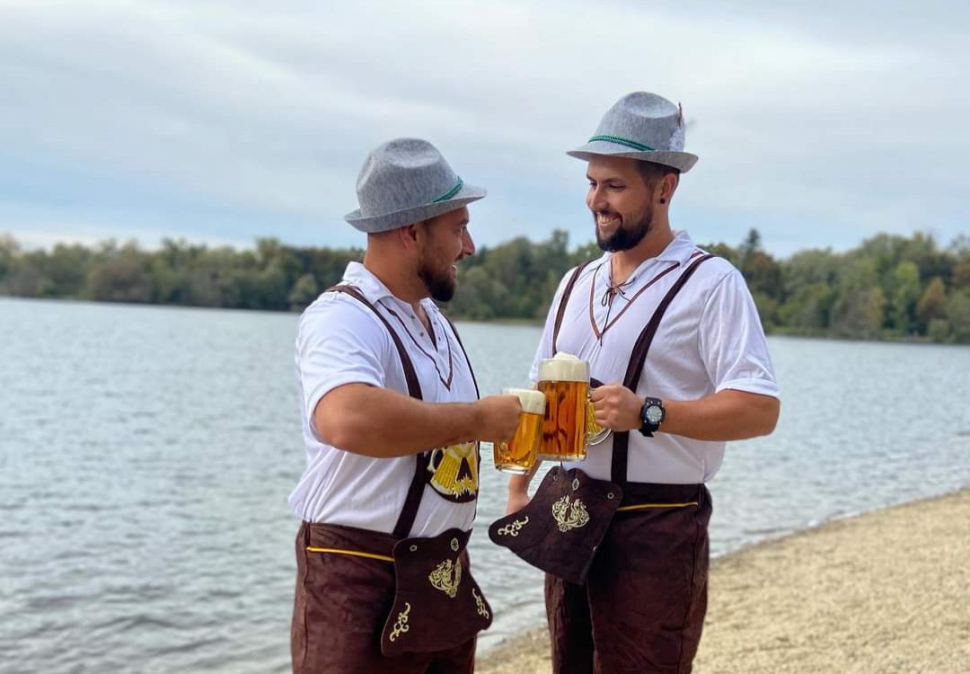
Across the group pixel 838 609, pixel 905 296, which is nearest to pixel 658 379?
pixel 838 609

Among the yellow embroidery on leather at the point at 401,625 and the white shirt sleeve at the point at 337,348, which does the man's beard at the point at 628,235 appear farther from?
Answer: the yellow embroidery on leather at the point at 401,625

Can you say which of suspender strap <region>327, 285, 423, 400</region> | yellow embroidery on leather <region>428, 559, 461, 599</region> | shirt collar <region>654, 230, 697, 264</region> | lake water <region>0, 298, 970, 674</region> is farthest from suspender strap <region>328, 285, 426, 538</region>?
shirt collar <region>654, 230, 697, 264</region>

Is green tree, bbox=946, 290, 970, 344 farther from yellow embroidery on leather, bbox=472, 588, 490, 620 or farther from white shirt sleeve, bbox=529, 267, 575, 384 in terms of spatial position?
yellow embroidery on leather, bbox=472, 588, 490, 620

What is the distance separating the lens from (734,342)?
3.24 metres

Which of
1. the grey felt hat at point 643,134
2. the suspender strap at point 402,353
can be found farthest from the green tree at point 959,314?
the suspender strap at point 402,353

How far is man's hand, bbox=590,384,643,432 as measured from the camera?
119 inches

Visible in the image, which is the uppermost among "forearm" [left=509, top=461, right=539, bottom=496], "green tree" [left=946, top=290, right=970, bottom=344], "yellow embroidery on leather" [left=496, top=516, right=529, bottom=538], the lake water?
"green tree" [left=946, top=290, right=970, bottom=344]

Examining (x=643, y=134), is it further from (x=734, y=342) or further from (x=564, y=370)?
(x=564, y=370)

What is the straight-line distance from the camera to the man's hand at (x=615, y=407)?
3.02 m

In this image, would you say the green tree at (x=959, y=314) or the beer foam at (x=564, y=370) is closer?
the beer foam at (x=564, y=370)

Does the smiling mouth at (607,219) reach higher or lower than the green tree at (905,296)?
lower

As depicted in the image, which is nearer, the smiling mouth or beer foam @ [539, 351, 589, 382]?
beer foam @ [539, 351, 589, 382]

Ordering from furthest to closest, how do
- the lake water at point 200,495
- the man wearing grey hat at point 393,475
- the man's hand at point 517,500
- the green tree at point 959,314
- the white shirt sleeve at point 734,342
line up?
the green tree at point 959,314 < the lake water at point 200,495 < the man's hand at point 517,500 < the white shirt sleeve at point 734,342 < the man wearing grey hat at point 393,475

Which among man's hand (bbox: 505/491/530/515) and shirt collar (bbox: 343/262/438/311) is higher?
shirt collar (bbox: 343/262/438/311)
